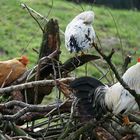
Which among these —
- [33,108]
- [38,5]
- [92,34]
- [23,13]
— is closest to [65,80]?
[33,108]

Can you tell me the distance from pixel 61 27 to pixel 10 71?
4.99 meters

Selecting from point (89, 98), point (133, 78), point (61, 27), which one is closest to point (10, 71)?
point (89, 98)

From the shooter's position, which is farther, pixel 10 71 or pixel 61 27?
pixel 61 27

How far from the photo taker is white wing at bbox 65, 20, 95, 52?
13.6 feet

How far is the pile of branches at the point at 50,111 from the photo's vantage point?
10.6 ft

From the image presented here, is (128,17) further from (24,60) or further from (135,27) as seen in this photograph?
(24,60)

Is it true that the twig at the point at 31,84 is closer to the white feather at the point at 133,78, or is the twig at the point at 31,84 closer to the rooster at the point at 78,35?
the white feather at the point at 133,78

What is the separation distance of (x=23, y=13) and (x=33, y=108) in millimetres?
5865

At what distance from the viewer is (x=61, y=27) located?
8805mm

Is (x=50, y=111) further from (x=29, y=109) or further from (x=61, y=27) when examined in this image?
(x=61, y=27)

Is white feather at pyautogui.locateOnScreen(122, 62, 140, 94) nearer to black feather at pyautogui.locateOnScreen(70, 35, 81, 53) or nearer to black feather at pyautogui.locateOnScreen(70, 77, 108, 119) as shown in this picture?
black feather at pyautogui.locateOnScreen(70, 77, 108, 119)

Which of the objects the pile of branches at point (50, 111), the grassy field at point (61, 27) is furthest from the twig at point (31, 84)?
the grassy field at point (61, 27)

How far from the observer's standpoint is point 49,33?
382 cm

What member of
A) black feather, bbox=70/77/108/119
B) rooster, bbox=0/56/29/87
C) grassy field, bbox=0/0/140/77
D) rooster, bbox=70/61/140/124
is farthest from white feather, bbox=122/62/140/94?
grassy field, bbox=0/0/140/77
